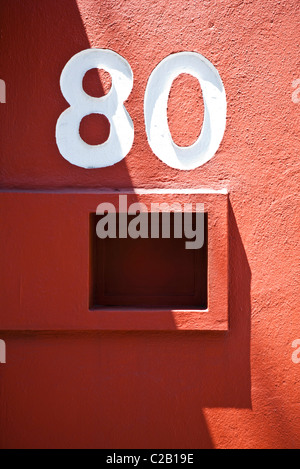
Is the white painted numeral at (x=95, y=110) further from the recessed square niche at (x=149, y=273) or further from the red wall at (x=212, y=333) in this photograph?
the recessed square niche at (x=149, y=273)

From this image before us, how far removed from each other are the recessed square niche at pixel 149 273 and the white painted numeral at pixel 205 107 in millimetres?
335

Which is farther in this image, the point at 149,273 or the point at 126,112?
the point at 149,273

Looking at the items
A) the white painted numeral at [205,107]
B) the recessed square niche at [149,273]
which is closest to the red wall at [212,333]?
the white painted numeral at [205,107]

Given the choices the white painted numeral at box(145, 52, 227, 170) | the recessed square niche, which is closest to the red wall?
the white painted numeral at box(145, 52, 227, 170)

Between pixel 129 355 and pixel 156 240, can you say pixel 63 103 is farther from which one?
pixel 129 355

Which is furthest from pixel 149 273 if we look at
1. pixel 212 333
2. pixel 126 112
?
pixel 126 112

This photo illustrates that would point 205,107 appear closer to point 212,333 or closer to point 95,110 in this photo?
point 95,110

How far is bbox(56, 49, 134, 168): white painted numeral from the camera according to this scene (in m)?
2.53

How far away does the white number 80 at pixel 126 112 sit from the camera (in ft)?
8.29

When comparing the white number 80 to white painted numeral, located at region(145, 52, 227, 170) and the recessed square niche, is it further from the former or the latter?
the recessed square niche

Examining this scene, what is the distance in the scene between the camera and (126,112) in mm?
2543

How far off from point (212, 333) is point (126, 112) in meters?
1.20

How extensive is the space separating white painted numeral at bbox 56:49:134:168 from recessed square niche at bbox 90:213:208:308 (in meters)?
0.35

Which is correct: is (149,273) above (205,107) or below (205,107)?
below
